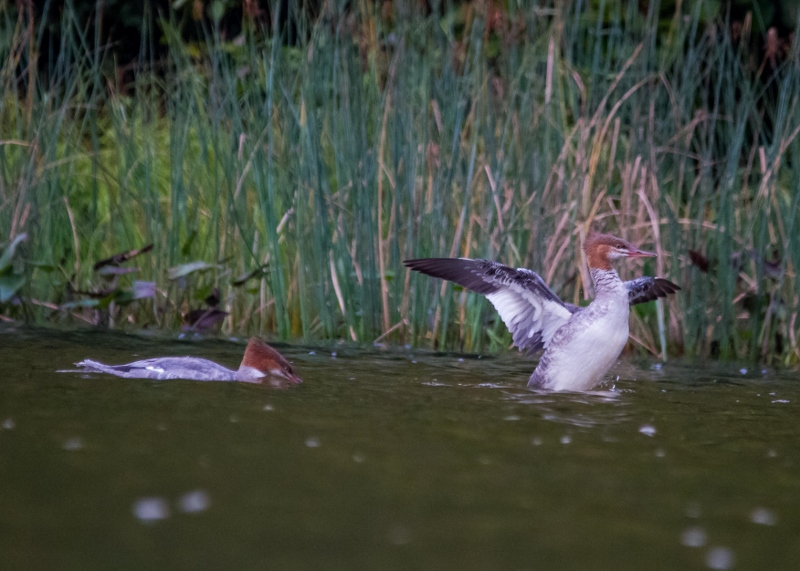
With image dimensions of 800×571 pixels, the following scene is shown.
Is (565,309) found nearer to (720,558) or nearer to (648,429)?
(648,429)

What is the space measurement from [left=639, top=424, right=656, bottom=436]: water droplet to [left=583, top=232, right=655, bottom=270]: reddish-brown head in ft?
4.83

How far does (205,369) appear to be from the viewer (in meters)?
4.50

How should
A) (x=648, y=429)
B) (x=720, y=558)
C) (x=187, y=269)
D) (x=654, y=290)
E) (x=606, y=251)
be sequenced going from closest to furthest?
(x=720, y=558), (x=648, y=429), (x=606, y=251), (x=654, y=290), (x=187, y=269)

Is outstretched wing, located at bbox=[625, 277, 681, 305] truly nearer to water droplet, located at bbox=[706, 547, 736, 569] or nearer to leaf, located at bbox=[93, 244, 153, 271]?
leaf, located at bbox=[93, 244, 153, 271]

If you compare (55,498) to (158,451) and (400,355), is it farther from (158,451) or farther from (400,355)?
(400,355)

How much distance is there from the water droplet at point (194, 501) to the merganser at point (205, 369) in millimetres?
1838

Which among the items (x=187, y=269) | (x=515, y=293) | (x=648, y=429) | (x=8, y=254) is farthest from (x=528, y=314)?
(x=8, y=254)

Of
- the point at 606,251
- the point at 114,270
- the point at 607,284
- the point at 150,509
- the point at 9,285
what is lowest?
the point at 150,509

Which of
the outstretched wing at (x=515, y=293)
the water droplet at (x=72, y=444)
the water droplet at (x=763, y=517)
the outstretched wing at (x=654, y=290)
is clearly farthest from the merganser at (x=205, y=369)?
the water droplet at (x=763, y=517)

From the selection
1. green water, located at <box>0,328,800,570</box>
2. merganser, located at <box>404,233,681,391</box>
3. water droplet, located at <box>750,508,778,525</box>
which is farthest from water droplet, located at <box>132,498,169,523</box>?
merganser, located at <box>404,233,681,391</box>

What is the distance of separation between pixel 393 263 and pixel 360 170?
0.52m

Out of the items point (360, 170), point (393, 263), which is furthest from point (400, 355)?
point (360, 170)

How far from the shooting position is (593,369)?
477 centimetres

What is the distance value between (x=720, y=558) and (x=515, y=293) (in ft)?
9.65
